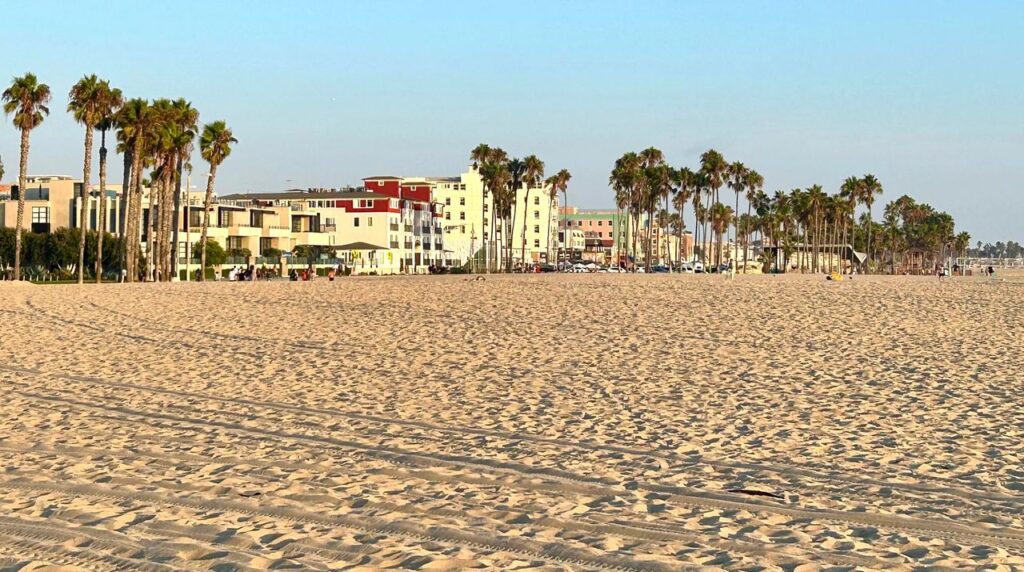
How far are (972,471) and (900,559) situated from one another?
3.28 meters

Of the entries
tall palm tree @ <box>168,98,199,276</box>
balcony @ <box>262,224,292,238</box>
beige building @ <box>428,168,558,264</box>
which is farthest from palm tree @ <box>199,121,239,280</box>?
beige building @ <box>428,168,558,264</box>

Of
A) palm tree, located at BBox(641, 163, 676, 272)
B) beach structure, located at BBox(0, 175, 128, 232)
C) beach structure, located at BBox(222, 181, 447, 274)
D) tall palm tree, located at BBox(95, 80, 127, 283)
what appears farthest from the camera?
palm tree, located at BBox(641, 163, 676, 272)

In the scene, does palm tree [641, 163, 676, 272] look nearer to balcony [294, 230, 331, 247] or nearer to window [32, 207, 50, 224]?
balcony [294, 230, 331, 247]

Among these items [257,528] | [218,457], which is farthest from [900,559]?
[218,457]

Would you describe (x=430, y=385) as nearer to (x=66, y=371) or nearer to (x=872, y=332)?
(x=66, y=371)

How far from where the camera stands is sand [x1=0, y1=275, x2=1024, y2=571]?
7.42 m

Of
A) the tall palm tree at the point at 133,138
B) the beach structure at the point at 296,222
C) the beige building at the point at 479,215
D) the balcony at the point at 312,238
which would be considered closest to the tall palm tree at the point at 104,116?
the tall palm tree at the point at 133,138

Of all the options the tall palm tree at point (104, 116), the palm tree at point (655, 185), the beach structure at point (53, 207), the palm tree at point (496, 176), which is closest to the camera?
the tall palm tree at point (104, 116)

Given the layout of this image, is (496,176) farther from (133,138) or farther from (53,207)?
(133,138)

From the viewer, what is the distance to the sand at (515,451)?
24.3ft

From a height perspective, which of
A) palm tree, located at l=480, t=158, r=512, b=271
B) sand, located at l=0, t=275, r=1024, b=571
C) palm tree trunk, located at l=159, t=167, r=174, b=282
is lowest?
sand, located at l=0, t=275, r=1024, b=571

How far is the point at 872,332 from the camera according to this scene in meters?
25.4

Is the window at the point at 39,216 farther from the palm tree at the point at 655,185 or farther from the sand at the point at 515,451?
the sand at the point at 515,451

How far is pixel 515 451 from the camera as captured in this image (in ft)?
36.3
